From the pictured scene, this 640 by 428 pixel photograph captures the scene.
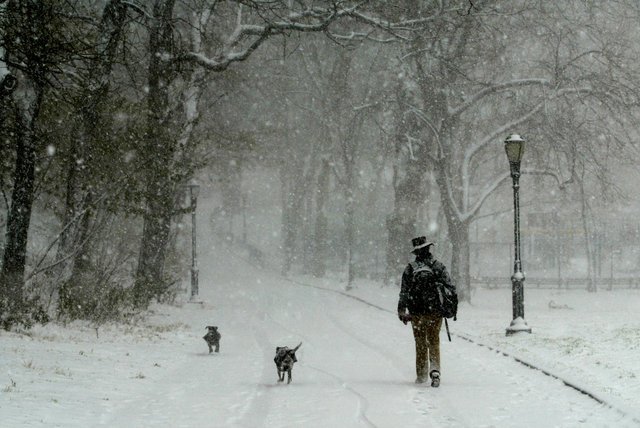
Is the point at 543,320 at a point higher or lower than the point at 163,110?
lower

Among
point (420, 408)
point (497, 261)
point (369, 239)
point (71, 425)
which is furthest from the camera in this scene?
point (497, 261)

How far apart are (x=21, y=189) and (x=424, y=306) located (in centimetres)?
817

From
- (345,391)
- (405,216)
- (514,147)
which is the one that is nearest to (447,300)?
(345,391)

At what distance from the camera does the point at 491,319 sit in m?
19.9

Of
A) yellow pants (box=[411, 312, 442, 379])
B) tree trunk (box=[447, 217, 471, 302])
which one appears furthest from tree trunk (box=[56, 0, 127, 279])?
tree trunk (box=[447, 217, 471, 302])

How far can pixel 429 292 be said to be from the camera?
912 centimetres

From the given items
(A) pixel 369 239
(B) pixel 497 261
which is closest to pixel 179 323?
(A) pixel 369 239

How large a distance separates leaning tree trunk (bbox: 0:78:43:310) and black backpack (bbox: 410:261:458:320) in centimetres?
764

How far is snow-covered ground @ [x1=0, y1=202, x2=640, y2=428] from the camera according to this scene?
716 centimetres

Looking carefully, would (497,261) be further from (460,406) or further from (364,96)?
(460,406)

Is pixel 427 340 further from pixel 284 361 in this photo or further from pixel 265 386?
pixel 265 386

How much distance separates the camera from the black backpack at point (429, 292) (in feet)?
29.7

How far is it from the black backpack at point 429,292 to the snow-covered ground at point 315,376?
1.03 meters

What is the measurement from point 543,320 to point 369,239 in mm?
35929
